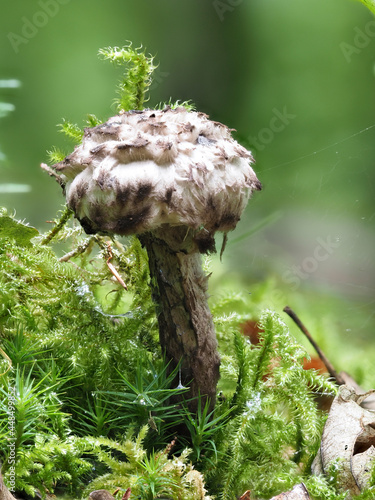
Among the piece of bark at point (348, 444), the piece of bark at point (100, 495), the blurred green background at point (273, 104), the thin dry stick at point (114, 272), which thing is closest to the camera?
the piece of bark at point (100, 495)

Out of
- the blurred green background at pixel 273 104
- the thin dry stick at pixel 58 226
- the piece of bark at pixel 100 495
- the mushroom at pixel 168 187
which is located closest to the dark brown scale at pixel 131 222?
the mushroom at pixel 168 187

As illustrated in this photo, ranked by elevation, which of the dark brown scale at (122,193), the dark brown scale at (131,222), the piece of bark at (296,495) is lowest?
the piece of bark at (296,495)

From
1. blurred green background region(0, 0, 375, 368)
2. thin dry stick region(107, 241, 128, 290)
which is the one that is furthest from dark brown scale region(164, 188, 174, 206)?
blurred green background region(0, 0, 375, 368)

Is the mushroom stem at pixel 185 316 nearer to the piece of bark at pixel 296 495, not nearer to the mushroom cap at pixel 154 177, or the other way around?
the mushroom cap at pixel 154 177

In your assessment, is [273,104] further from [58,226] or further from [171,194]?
[171,194]

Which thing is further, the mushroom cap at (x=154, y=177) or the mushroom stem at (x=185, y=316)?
the mushroom stem at (x=185, y=316)

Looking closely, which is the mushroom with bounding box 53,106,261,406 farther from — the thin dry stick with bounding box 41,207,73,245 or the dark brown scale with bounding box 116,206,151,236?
the thin dry stick with bounding box 41,207,73,245

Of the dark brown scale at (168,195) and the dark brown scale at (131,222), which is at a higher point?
the dark brown scale at (168,195)

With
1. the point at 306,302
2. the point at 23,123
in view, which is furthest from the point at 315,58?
the point at 23,123
